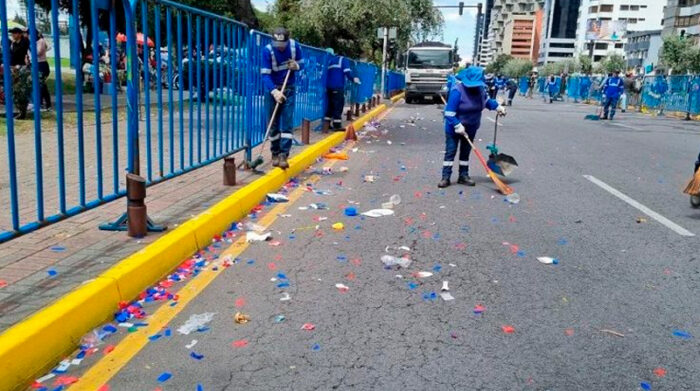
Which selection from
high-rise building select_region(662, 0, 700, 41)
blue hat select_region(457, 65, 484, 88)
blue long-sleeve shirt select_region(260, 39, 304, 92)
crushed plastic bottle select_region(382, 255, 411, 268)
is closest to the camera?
crushed plastic bottle select_region(382, 255, 411, 268)

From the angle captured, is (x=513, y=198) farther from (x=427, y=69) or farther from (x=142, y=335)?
(x=427, y=69)

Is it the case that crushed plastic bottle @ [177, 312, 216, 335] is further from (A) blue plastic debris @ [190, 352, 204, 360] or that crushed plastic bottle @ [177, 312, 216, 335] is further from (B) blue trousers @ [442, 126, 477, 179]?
(B) blue trousers @ [442, 126, 477, 179]

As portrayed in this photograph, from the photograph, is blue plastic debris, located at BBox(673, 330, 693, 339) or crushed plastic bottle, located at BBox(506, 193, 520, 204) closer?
blue plastic debris, located at BBox(673, 330, 693, 339)

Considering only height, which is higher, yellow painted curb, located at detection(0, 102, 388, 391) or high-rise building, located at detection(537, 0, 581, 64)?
high-rise building, located at detection(537, 0, 581, 64)

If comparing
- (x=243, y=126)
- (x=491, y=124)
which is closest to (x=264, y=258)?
(x=243, y=126)

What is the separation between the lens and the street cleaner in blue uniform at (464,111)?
7699 millimetres

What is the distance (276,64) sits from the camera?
8172 mm

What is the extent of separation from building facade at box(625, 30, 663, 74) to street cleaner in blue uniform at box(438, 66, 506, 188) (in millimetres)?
96675

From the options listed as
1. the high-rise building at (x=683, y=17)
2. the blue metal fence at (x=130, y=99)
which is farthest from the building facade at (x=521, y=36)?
the blue metal fence at (x=130, y=99)

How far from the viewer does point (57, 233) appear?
4.85 meters

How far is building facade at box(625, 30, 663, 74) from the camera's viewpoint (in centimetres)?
9925

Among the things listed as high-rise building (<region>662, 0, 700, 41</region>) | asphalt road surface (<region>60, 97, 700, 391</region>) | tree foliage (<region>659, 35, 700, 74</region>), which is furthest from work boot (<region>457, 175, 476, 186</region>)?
high-rise building (<region>662, 0, 700, 41</region>)

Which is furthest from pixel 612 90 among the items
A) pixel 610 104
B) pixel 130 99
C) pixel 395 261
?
pixel 130 99

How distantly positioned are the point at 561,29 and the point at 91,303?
172 meters
